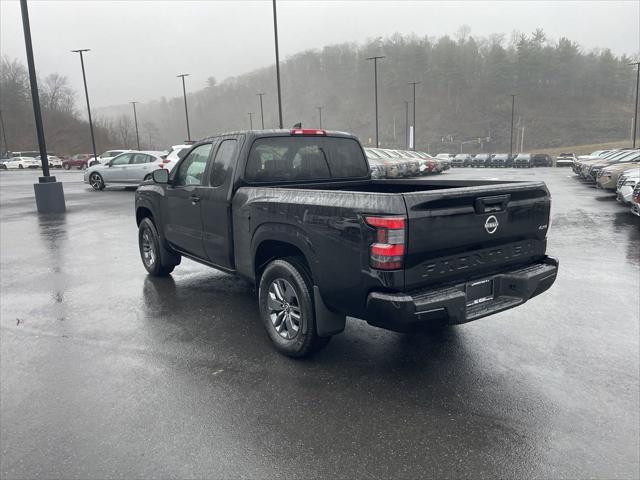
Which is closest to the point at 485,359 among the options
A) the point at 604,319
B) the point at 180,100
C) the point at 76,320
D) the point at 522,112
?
the point at 604,319

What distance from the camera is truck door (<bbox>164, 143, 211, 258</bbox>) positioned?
5559 mm

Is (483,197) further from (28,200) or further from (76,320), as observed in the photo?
(28,200)

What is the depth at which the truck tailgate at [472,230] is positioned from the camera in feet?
11.0

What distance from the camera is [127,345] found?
467 cm

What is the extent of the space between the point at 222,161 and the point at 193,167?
80 centimetres

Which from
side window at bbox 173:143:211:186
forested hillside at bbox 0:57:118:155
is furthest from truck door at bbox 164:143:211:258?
forested hillside at bbox 0:57:118:155

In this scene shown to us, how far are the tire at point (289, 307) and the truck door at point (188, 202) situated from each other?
147cm

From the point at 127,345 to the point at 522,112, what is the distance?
12796cm

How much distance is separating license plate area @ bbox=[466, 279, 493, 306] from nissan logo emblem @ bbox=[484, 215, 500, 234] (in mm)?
380

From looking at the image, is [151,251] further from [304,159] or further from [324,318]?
[324,318]

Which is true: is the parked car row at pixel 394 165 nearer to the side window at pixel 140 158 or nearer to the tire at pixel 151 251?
the side window at pixel 140 158

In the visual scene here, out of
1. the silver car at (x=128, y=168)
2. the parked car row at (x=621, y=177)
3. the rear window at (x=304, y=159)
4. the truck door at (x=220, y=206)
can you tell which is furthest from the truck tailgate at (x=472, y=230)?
the silver car at (x=128, y=168)

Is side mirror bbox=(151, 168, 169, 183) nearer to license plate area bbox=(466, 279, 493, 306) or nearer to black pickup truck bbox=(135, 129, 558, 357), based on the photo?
black pickup truck bbox=(135, 129, 558, 357)

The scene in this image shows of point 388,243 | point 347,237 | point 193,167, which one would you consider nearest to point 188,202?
point 193,167
